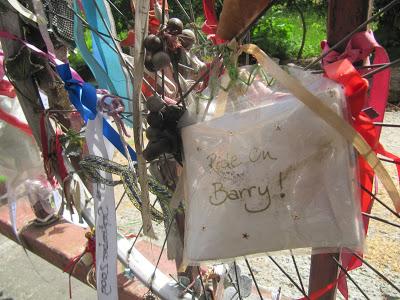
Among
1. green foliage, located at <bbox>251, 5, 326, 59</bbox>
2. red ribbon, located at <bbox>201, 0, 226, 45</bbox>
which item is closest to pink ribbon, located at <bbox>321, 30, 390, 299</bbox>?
red ribbon, located at <bbox>201, 0, 226, 45</bbox>

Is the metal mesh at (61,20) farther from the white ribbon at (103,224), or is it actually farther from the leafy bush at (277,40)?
the leafy bush at (277,40)

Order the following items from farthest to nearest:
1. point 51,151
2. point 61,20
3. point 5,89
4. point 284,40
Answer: point 284,40 < point 5,89 < point 51,151 < point 61,20

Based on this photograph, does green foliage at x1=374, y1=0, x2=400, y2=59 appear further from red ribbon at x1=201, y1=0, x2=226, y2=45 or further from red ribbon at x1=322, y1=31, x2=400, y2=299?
red ribbon at x1=322, y1=31, x2=400, y2=299

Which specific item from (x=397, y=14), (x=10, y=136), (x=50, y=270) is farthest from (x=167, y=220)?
(x=397, y=14)

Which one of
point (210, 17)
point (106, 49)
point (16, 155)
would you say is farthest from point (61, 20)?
point (16, 155)

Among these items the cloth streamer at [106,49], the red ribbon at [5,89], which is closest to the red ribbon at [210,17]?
the cloth streamer at [106,49]

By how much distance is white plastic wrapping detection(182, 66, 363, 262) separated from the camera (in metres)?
0.46

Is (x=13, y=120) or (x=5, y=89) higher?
(x=5, y=89)

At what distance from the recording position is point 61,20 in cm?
94

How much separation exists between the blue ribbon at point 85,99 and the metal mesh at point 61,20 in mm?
203

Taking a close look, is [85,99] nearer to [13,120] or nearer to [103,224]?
[103,224]

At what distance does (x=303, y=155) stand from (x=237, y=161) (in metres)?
0.07

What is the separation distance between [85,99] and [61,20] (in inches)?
12.5

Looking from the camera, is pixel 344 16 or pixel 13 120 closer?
pixel 344 16
